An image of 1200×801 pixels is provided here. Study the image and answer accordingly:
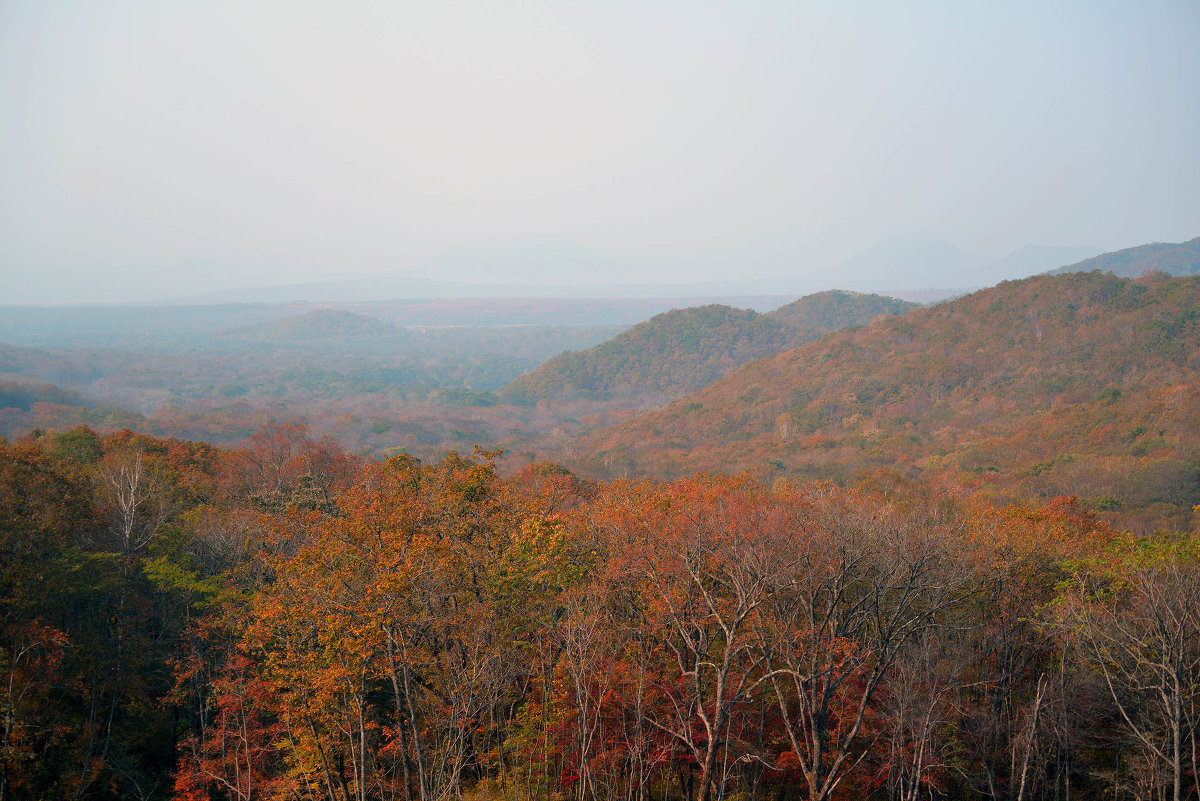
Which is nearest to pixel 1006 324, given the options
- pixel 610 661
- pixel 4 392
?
pixel 610 661

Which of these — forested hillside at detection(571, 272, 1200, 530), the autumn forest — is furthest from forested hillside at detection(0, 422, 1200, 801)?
forested hillside at detection(571, 272, 1200, 530)

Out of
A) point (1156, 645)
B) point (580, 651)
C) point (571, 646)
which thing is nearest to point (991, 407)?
point (1156, 645)

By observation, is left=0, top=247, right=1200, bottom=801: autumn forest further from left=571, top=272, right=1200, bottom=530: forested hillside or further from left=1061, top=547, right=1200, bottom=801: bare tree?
left=571, top=272, right=1200, bottom=530: forested hillside

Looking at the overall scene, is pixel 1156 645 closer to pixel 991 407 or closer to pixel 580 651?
pixel 580 651

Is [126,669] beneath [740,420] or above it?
above

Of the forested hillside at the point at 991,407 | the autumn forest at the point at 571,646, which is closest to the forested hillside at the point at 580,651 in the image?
the autumn forest at the point at 571,646

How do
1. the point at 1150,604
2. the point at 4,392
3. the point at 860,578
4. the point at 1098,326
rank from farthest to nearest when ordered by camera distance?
the point at 4,392 → the point at 1098,326 → the point at 860,578 → the point at 1150,604

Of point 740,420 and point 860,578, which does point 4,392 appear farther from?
point 860,578
